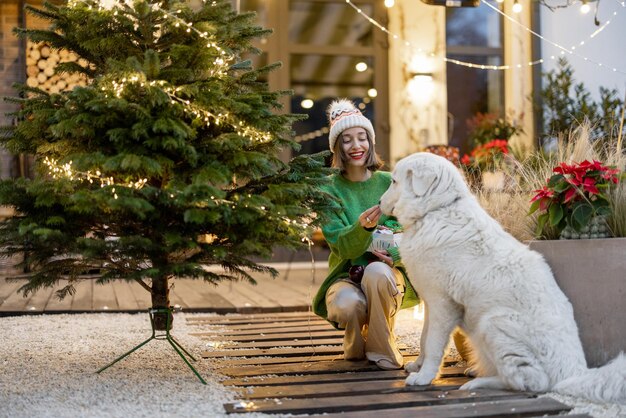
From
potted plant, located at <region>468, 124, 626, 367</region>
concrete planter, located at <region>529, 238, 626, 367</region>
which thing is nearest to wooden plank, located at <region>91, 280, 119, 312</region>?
potted plant, located at <region>468, 124, 626, 367</region>

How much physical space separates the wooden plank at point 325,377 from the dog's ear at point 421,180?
0.90 meters

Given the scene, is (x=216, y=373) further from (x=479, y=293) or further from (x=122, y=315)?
(x=122, y=315)

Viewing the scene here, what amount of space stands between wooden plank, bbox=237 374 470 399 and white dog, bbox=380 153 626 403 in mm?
90

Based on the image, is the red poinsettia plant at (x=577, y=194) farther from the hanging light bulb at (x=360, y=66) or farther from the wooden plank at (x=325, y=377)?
the hanging light bulb at (x=360, y=66)

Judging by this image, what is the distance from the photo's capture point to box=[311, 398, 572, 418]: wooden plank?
281 centimetres

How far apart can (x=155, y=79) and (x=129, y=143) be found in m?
0.33

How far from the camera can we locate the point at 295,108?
31.2 ft

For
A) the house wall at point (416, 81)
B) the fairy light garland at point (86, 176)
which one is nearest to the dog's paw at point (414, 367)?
the fairy light garland at point (86, 176)

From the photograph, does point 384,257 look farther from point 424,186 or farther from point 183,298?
point 183,298

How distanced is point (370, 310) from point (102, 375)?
1369 millimetres

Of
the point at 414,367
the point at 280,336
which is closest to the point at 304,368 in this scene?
the point at 414,367

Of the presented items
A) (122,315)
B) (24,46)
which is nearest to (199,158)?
A: (122,315)

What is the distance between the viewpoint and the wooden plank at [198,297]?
621 centimetres

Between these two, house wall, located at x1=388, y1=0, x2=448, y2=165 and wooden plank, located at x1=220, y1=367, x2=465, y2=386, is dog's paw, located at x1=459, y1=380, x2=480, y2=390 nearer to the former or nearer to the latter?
wooden plank, located at x1=220, y1=367, x2=465, y2=386
